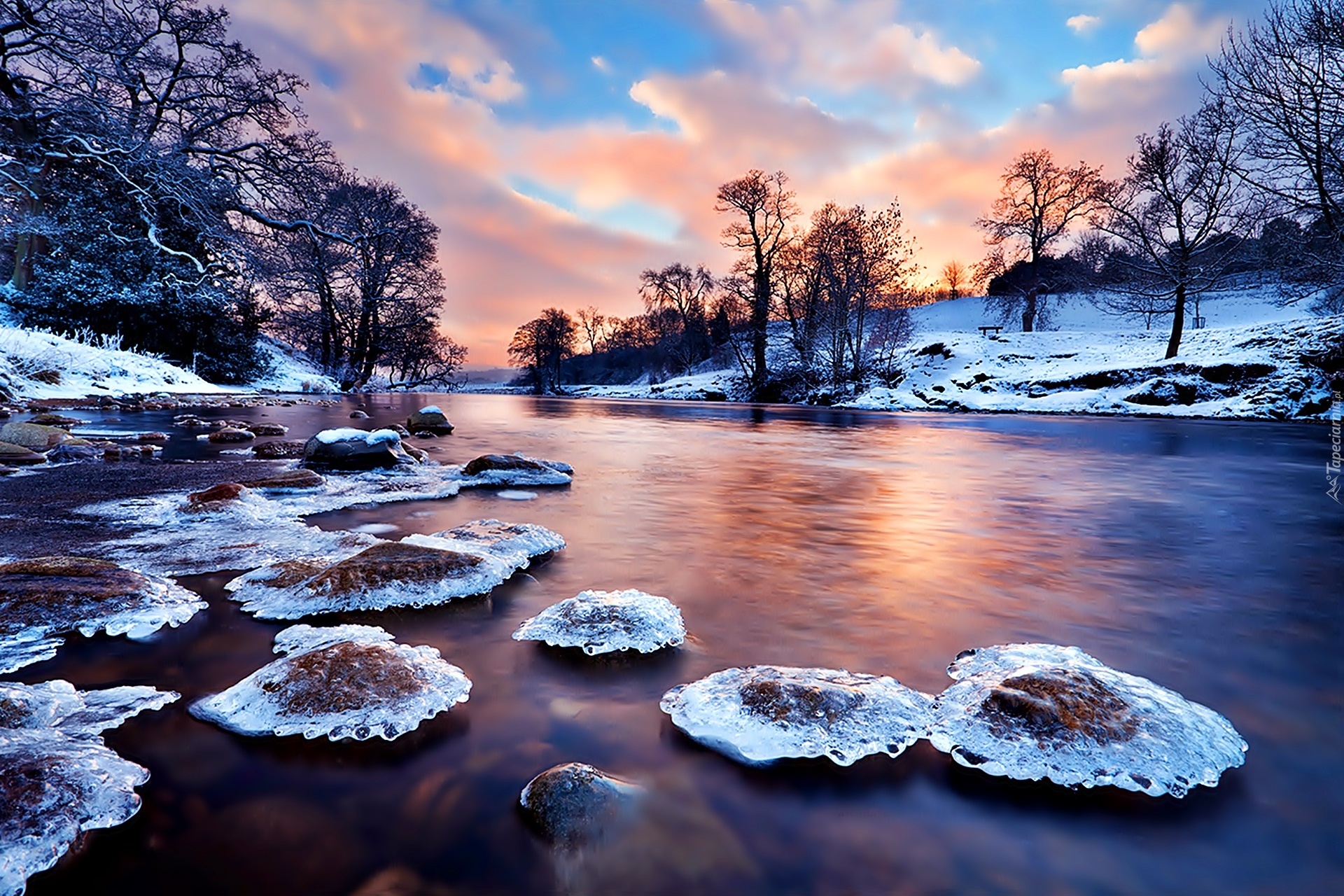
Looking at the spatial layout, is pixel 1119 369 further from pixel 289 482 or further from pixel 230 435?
pixel 230 435

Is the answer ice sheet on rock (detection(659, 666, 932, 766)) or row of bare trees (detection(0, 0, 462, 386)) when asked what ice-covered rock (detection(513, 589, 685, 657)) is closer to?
ice sheet on rock (detection(659, 666, 932, 766))

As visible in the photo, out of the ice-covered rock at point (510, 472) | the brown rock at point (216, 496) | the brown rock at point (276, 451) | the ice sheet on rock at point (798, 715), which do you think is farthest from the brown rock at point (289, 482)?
the ice sheet on rock at point (798, 715)

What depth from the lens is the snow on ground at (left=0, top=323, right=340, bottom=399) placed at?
42.0ft

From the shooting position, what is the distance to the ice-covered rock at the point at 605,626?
7.34ft

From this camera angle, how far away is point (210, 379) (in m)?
23.0

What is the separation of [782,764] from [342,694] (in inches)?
51.6

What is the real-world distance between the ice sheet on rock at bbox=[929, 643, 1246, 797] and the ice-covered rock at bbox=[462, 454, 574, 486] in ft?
15.8

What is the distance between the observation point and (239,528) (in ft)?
12.1

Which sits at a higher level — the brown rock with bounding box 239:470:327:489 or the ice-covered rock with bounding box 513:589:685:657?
the brown rock with bounding box 239:470:327:489

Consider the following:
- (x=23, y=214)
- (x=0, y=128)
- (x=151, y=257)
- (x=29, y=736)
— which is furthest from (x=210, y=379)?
(x=29, y=736)

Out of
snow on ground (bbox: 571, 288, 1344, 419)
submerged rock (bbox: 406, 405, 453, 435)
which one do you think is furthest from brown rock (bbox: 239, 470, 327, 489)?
snow on ground (bbox: 571, 288, 1344, 419)

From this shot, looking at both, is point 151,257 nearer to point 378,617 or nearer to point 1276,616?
point 378,617

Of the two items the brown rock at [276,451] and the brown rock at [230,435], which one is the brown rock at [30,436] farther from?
the brown rock at [276,451]

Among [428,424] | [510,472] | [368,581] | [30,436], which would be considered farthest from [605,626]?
[428,424]
